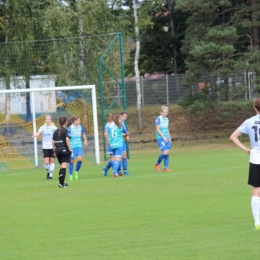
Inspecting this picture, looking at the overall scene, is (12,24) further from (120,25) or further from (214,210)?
(214,210)

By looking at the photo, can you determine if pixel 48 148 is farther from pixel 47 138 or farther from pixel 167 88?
pixel 167 88

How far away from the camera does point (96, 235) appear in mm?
9984

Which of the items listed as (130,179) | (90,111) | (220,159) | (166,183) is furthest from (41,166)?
(166,183)

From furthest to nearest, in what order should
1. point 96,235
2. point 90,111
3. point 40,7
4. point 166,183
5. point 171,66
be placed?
point 171,66, point 40,7, point 90,111, point 166,183, point 96,235

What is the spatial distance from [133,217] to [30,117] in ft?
52.6

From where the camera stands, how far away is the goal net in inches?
1049

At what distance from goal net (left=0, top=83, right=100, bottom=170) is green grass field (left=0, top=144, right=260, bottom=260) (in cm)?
612

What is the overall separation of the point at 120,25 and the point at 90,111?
10.8 m

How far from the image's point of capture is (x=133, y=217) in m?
11.6

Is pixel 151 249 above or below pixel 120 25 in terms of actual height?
below

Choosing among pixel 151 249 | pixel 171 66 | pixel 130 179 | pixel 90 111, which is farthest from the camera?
pixel 171 66

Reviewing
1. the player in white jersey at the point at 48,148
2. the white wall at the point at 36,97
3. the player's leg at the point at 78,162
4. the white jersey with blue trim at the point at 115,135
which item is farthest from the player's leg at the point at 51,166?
the white wall at the point at 36,97

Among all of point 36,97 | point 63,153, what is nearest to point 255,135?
point 63,153

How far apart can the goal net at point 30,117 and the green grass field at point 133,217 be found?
6.12m
